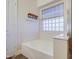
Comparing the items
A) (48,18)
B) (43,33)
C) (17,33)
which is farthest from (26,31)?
(48,18)

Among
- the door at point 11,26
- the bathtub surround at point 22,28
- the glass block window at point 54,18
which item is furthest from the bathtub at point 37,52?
the glass block window at point 54,18

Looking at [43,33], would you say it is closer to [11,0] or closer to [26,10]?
[26,10]

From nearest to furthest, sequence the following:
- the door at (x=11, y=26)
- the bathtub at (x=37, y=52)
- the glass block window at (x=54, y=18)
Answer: the bathtub at (x=37, y=52)
the door at (x=11, y=26)
the glass block window at (x=54, y=18)

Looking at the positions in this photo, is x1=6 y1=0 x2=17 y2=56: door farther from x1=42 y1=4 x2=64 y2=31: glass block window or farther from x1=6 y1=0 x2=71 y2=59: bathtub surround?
x1=42 y1=4 x2=64 y2=31: glass block window

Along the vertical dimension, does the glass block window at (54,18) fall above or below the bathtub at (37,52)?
above

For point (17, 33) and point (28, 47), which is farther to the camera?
point (17, 33)

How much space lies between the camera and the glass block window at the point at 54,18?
2.03 meters

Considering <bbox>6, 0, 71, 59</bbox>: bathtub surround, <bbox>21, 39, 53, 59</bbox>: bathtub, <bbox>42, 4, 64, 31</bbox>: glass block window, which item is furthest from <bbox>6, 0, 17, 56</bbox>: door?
<bbox>42, 4, 64, 31</bbox>: glass block window

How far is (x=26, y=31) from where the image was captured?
232cm

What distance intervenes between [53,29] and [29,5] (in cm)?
88

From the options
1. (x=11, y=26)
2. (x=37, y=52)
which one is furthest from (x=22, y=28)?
(x=37, y=52)

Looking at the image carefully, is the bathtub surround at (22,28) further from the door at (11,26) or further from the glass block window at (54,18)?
the glass block window at (54,18)

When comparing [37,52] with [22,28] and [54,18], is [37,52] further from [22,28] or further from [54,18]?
[54,18]

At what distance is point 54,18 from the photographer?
2.20 meters
